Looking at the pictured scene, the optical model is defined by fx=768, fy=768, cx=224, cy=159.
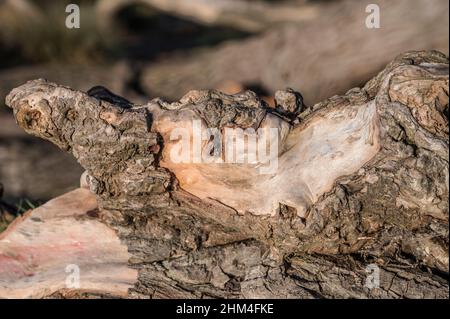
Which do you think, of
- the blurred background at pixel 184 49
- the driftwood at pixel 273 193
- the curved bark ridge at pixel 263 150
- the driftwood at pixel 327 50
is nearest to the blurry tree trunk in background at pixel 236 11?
the blurred background at pixel 184 49

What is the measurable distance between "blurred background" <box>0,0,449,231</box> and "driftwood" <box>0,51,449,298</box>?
221 cm

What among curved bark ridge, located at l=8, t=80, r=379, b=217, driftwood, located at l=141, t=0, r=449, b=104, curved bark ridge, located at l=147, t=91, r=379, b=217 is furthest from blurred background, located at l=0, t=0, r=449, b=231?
curved bark ridge, located at l=147, t=91, r=379, b=217

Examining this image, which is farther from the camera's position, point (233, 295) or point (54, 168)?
point (54, 168)

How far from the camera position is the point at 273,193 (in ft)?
11.2

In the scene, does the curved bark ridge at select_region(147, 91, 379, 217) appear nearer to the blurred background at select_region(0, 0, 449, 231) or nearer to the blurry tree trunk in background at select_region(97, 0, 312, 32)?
the blurred background at select_region(0, 0, 449, 231)

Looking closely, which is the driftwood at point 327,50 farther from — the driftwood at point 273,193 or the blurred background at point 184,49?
the driftwood at point 273,193

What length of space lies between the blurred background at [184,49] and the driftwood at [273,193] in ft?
7.24

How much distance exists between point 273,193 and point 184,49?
32.2 feet

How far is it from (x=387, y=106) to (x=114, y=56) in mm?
9560

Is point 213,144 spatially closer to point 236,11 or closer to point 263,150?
point 263,150
